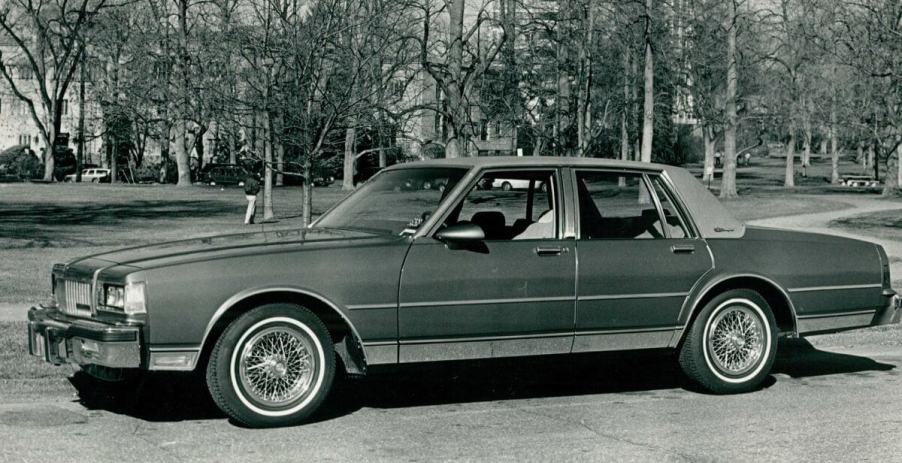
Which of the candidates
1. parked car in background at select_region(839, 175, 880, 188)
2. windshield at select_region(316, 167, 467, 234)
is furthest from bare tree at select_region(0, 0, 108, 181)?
windshield at select_region(316, 167, 467, 234)

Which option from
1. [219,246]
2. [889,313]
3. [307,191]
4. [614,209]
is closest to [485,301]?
[614,209]

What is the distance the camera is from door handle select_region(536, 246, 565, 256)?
23.4 ft

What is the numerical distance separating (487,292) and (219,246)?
168 cm

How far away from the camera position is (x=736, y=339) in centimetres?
790

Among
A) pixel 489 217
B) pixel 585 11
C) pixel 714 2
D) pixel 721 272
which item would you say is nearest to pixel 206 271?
pixel 489 217

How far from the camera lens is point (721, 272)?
25.3 feet

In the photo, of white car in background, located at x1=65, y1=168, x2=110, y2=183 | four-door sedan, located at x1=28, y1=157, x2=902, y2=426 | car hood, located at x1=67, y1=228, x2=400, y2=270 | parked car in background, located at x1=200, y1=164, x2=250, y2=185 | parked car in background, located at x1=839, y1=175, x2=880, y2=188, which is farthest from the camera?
white car in background, located at x1=65, y1=168, x2=110, y2=183

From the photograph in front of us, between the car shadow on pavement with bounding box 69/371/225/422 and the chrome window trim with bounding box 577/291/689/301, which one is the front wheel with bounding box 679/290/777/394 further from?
the car shadow on pavement with bounding box 69/371/225/422

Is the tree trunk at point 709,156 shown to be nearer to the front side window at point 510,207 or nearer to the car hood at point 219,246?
the front side window at point 510,207

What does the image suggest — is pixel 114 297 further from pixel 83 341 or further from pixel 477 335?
pixel 477 335

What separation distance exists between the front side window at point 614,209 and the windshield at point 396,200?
3.01ft

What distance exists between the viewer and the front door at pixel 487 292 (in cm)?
678

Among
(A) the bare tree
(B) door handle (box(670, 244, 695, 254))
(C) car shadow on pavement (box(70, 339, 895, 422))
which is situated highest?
(A) the bare tree

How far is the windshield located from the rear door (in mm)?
954
